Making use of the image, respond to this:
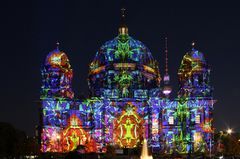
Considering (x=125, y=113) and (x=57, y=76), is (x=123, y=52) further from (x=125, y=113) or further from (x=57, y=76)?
(x=57, y=76)

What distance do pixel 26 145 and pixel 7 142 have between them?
5.60 metres

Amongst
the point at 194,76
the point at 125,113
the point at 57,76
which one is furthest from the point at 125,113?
the point at 194,76

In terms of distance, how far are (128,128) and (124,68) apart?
13.9 metres

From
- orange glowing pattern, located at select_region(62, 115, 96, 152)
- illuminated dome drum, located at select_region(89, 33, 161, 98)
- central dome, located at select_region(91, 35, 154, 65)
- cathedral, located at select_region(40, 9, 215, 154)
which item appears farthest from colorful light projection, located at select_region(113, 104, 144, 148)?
central dome, located at select_region(91, 35, 154, 65)

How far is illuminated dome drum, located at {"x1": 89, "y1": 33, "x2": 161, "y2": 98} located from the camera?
351 feet

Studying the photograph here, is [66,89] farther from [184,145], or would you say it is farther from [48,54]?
[184,145]

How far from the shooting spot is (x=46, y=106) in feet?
326

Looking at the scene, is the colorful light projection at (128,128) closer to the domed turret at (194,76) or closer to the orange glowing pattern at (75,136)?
the orange glowing pattern at (75,136)

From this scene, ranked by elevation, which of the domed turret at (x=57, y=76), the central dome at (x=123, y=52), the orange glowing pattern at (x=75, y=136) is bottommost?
the orange glowing pattern at (x=75, y=136)

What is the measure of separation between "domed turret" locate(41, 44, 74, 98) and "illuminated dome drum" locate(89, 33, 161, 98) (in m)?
6.97

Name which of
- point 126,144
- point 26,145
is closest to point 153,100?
point 126,144

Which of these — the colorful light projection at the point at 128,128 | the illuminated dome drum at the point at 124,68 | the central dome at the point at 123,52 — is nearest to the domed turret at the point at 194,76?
the illuminated dome drum at the point at 124,68

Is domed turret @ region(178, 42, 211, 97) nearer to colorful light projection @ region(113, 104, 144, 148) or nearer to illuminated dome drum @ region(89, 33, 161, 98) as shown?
illuminated dome drum @ region(89, 33, 161, 98)

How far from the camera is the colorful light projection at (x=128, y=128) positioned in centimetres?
10206
